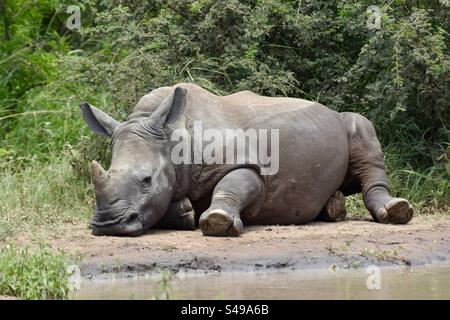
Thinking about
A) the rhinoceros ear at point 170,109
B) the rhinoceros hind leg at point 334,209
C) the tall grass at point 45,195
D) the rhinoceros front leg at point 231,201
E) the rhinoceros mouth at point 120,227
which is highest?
the rhinoceros ear at point 170,109

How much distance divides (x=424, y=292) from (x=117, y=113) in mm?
4877

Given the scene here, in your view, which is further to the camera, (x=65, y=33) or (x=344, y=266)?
(x=65, y=33)

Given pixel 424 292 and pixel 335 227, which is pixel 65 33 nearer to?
pixel 335 227

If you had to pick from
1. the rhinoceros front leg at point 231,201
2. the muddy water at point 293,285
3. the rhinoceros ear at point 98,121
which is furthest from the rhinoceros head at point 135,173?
the muddy water at point 293,285

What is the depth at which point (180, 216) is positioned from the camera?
9.06 m

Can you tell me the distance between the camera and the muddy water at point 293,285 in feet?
22.0

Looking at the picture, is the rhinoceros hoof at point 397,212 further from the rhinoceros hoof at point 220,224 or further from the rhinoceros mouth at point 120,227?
the rhinoceros mouth at point 120,227

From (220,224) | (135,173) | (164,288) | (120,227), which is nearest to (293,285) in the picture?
(164,288)

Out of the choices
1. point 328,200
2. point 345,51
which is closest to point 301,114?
point 328,200

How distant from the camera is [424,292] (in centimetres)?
686

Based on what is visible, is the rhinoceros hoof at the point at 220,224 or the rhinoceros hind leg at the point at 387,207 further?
the rhinoceros hind leg at the point at 387,207

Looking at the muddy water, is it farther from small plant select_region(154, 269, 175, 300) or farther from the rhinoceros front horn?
the rhinoceros front horn

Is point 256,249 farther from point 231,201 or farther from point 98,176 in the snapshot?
point 98,176

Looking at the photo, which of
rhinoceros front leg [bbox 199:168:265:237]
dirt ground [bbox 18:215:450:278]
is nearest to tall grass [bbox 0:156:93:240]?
dirt ground [bbox 18:215:450:278]
